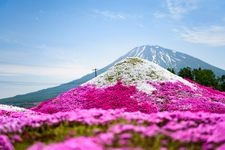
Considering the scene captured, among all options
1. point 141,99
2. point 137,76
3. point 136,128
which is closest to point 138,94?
point 141,99

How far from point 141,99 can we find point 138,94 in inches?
67.4

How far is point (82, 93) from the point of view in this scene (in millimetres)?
55406

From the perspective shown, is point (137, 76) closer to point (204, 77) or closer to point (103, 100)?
point (103, 100)

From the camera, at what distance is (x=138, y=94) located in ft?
168

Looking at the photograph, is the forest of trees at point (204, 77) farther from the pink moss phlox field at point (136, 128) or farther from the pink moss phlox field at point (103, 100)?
the pink moss phlox field at point (136, 128)

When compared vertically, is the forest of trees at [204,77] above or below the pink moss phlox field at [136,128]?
above

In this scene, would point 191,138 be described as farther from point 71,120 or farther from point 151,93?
point 151,93

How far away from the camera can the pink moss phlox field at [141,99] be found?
47.2 metres

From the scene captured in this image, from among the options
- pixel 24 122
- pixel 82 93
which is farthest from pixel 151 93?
pixel 24 122

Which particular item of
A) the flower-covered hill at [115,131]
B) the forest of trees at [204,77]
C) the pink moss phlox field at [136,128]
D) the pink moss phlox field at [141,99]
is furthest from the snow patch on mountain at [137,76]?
the forest of trees at [204,77]

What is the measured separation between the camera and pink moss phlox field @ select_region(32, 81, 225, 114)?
47.2m

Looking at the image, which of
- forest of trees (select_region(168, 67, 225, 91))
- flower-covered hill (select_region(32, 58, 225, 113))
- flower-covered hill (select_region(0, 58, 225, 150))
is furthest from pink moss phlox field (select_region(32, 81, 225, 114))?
forest of trees (select_region(168, 67, 225, 91))

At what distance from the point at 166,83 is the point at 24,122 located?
156 feet

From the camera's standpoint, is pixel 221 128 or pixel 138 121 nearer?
pixel 221 128
